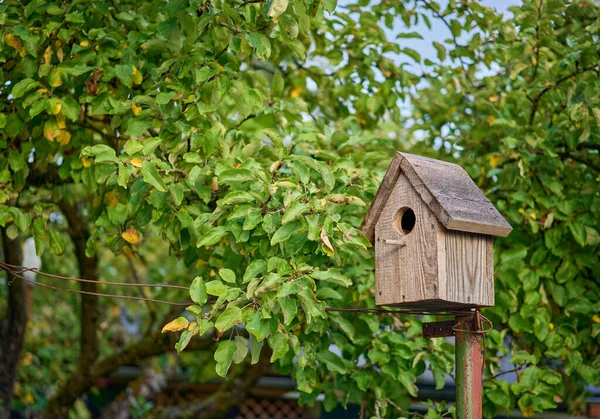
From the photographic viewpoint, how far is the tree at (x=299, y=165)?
2.85 m

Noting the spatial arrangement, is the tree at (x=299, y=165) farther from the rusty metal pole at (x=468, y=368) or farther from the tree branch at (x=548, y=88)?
the rusty metal pole at (x=468, y=368)

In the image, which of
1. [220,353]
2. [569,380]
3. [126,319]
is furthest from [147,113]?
[126,319]

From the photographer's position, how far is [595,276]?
3.86 metres

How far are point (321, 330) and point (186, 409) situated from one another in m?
4.48

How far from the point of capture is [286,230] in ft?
8.96

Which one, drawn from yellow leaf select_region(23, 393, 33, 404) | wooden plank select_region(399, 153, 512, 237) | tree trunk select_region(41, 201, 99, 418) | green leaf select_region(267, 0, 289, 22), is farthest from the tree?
yellow leaf select_region(23, 393, 33, 404)

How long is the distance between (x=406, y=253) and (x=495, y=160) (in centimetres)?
169

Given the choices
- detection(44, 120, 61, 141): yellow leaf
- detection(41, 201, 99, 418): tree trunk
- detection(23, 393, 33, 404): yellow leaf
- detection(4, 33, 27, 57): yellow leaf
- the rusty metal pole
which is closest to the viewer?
the rusty metal pole

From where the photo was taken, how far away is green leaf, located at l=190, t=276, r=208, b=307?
270cm

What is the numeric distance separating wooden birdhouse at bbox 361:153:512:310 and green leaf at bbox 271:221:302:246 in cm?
32

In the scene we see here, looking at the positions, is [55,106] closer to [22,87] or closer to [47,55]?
[22,87]

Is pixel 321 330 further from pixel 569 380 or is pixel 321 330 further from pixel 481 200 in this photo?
pixel 569 380

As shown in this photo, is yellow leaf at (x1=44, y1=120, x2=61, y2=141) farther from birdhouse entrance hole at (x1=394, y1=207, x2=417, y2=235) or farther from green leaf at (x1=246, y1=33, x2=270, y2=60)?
birdhouse entrance hole at (x1=394, y1=207, x2=417, y2=235)

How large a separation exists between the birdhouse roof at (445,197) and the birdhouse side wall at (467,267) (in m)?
0.06
